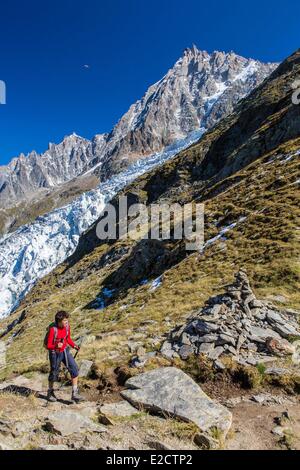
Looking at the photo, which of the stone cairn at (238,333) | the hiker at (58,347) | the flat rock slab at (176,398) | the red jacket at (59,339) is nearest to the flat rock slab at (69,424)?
the flat rock slab at (176,398)

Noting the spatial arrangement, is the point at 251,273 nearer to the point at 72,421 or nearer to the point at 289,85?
the point at 72,421

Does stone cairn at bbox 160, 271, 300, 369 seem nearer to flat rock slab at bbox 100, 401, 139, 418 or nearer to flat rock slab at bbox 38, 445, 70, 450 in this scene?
flat rock slab at bbox 100, 401, 139, 418

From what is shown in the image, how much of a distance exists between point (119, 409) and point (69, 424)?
1529 mm

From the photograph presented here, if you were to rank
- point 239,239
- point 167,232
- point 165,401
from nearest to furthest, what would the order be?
point 165,401 < point 239,239 < point 167,232

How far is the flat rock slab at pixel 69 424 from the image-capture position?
319 inches

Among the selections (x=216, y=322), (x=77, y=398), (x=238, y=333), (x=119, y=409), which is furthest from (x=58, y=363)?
(x=238, y=333)

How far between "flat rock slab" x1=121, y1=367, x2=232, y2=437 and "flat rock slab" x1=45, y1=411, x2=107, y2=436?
155 cm

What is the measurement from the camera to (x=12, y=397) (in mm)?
11242

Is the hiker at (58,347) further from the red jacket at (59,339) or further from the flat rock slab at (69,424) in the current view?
the flat rock slab at (69,424)

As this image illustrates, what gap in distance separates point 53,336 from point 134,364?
124 inches

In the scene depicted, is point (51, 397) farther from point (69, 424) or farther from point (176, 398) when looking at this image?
point (176, 398)

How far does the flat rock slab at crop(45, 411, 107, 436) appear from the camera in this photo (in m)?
8.09

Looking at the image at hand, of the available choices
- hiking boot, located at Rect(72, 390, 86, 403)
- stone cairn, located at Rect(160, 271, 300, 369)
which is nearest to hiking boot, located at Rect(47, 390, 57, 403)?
hiking boot, located at Rect(72, 390, 86, 403)
